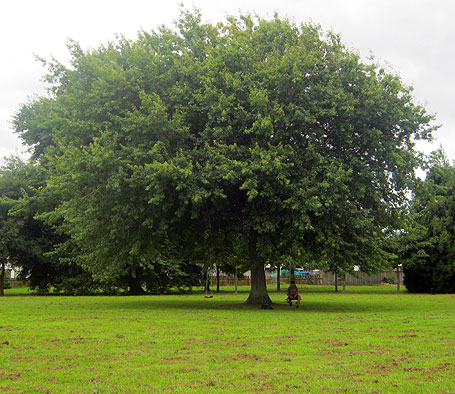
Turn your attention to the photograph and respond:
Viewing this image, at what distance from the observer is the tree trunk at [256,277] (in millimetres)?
23531

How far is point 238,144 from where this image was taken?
21047mm

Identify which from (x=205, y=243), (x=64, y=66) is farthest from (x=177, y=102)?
(x=64, y=66)

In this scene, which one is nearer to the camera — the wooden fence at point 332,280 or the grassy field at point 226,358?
the grassy field at point 226,358

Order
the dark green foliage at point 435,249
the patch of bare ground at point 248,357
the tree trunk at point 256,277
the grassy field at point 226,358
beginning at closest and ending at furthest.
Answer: the grassy field at point 226,358 < the patch of bare ground at point 248,357 < the tree trunk at point 256,277 < the dark green foliage at point 435,249

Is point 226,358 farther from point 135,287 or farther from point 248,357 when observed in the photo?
point 135,287

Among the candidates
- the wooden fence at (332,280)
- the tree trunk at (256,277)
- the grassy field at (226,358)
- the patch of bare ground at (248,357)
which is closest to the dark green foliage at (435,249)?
the wooden fence at (332,280)

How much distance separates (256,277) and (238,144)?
22.8 ft

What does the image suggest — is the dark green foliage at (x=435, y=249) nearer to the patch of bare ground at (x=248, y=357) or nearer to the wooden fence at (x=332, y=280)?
the wooden fence at (x=332, y=280)

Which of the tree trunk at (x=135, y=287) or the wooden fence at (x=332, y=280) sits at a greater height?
the wooden fence at (x=332, y=280)

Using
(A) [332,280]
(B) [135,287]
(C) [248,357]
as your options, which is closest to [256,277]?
(C) [248,357]

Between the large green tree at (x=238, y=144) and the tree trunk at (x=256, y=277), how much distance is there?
0.14 m

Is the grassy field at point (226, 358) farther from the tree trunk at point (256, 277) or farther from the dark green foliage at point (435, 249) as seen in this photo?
the dark green foliage at point (435, 249)

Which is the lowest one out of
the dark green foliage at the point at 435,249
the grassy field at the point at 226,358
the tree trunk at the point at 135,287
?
the grassy field at the point at 226,358

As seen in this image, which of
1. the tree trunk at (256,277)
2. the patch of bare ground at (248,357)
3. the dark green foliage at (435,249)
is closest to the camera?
the patch of bare ground at (248,357)
